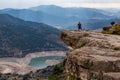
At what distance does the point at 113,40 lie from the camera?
108 feet

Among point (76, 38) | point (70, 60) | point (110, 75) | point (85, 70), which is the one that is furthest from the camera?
point (76, 38)

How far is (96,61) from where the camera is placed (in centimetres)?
2633

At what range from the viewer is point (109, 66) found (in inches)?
1024

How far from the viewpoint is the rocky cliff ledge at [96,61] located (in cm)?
2598

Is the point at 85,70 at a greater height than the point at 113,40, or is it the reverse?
the point at 113,40

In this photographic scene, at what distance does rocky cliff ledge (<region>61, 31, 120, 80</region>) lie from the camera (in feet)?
85.3

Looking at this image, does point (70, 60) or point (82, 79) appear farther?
point (70, 60)

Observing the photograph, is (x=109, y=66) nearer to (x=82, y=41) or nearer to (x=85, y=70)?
(x=85, y=70)

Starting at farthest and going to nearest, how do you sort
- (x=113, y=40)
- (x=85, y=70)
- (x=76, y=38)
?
(x=76, y=38)
(x=113, y=40)
(x=85, y=70)

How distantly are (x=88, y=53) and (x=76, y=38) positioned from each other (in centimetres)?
1169

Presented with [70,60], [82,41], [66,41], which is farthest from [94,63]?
[66,41]

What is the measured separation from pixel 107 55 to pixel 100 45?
3.50 meters

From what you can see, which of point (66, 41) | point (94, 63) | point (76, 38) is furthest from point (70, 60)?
point (66, 41)

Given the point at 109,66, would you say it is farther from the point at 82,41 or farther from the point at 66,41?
the point at 66,41
